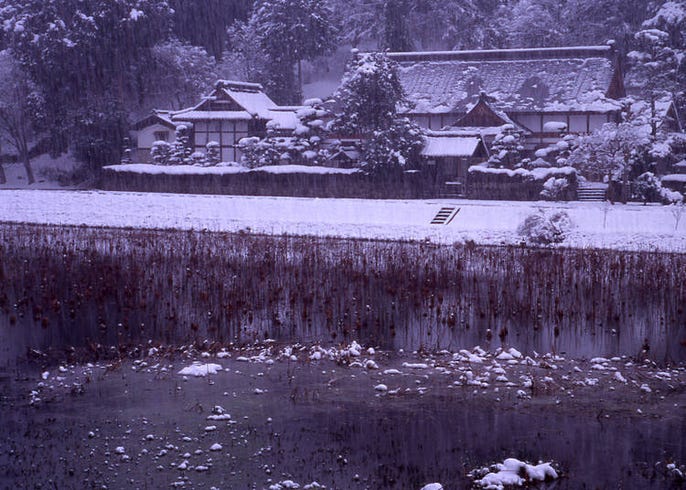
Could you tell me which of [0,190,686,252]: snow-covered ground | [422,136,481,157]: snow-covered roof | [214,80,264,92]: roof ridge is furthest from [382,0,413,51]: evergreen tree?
[0,190,686,252]: snow-covered ground

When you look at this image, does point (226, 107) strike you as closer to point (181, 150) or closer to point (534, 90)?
point (181, 150)

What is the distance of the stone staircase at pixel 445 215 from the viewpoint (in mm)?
27531

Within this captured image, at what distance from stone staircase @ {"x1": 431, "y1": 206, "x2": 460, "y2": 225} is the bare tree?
27536 mm

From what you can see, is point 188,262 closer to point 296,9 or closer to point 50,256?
point 50,256

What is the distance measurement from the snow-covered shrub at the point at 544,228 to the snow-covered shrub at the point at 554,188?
9.92 meters

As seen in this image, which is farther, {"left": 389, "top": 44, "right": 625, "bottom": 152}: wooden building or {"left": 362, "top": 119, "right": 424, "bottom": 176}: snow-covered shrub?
{"left": 389, "top": 44, "right": 625, "bottom": 152}: wooden building

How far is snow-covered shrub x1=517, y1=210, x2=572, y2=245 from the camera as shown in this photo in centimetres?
2230

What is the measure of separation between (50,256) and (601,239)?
14.9 metres

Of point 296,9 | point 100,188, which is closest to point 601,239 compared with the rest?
point 100,188

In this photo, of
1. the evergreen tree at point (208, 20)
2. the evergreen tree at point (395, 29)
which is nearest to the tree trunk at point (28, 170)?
the evergreen tree at point (208, 20)

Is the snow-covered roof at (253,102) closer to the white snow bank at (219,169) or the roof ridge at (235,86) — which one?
the roof ridge at (235,86)

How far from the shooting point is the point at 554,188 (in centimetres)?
3325

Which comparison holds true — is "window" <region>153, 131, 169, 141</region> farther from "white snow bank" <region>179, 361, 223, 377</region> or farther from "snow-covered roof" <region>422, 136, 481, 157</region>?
"white snow bank" <region>179, 361, 223, 377</region>

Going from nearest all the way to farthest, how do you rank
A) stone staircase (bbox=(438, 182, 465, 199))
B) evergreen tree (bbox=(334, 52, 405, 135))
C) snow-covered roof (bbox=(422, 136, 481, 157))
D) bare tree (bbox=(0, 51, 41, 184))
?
stone staircase (bbox=(438, 182, 465, 199)) < snow-covered roof (bbox=(422, 136, 481, 157)) < evergreen tree (bbox=(334, 52, 405, 135)) < bare tree (bbox=(0, 51, 41, 184))
